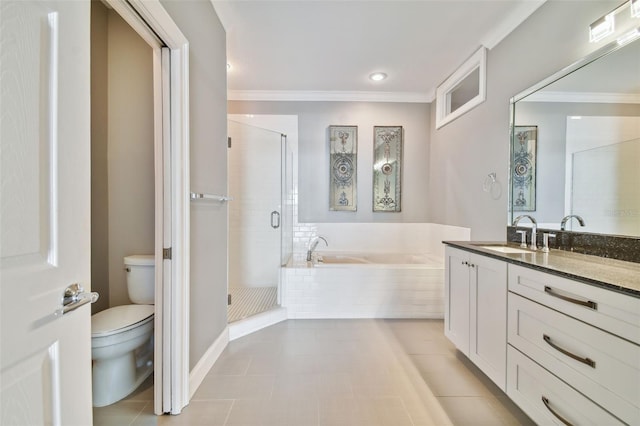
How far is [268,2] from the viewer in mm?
2100

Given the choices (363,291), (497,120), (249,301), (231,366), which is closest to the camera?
(231,366)

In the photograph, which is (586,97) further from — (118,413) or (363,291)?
(118,413)

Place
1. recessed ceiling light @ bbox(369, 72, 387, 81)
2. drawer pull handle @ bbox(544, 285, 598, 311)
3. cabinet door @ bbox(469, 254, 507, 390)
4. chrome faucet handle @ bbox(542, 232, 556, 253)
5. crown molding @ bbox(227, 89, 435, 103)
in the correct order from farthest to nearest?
crown molding @ bbox(227, 89, 435, 103) < recessed ceiling light @ bbox(369, 72, 387, 81) < chrome faucet handle @ bbox(542, 232, 556, 253) < cabinet door @ bbox(469, 254, 507, 390) < drawer pull handle @ bbox(544, 285, 598, 311)

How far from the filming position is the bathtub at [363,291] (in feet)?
9.63

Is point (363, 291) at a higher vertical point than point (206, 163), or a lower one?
lower

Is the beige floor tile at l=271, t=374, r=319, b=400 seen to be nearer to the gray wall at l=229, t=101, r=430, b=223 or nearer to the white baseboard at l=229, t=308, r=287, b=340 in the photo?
the white baseboard at l=229, t=308, r=287, b=340

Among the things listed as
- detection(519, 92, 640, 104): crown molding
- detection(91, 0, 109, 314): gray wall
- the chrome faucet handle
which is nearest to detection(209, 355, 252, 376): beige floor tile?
detection(91, 0, 109, 314): gray wall

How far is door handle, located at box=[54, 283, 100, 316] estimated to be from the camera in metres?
0.70

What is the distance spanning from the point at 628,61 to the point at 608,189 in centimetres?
67

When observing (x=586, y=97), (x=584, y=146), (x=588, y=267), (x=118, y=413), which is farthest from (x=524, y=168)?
(x=118, y=413)

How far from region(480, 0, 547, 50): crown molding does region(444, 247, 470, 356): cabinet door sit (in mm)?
1822

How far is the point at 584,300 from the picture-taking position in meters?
1.12

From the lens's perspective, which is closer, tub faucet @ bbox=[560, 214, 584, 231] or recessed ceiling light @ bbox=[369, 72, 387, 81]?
tub faucet @ bbox=[560, 214, 584, 231]

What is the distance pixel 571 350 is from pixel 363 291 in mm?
1901
